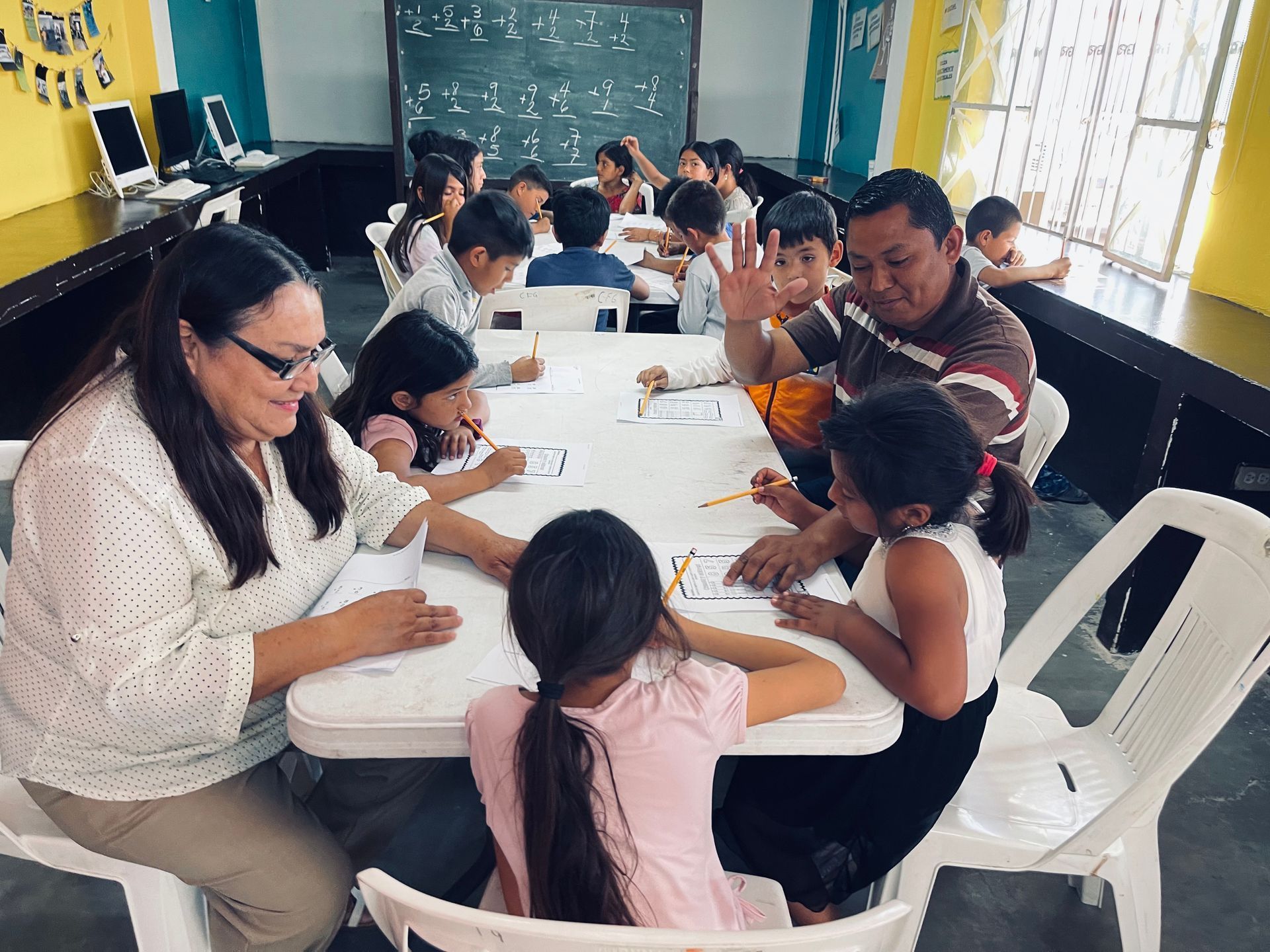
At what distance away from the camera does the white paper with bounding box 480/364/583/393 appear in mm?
2174

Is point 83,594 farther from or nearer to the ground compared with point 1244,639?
farther from the ground

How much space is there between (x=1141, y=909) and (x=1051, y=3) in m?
3.92

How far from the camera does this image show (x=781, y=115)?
→ 7230 millimetres

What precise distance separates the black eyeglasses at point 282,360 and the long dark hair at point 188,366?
0.02 metres

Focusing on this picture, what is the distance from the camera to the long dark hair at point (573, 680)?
0.91 m

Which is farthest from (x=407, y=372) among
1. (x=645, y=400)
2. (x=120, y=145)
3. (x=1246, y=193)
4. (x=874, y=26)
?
(x=874, y=26)

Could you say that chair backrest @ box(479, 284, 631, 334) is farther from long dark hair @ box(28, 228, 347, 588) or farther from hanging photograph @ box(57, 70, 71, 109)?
hanging photograph @ box(57, 70, 71, 109)

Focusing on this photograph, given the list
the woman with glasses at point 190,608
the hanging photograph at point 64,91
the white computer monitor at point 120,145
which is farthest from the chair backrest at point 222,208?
the woman with glasses at point 190,608

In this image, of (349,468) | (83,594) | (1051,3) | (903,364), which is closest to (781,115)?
(1051,3)

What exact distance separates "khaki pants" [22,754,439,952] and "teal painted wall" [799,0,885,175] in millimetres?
5513

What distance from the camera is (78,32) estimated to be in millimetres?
4129

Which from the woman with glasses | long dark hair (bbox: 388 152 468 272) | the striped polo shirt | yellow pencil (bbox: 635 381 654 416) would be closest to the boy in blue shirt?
long dark hair (bbox: 388 152 468 272)

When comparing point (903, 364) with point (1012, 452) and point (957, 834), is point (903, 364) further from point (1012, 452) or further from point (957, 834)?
point (957, 834)

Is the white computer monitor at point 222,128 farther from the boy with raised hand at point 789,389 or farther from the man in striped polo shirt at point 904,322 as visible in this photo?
the man in striped polo shirt at point 904,322
